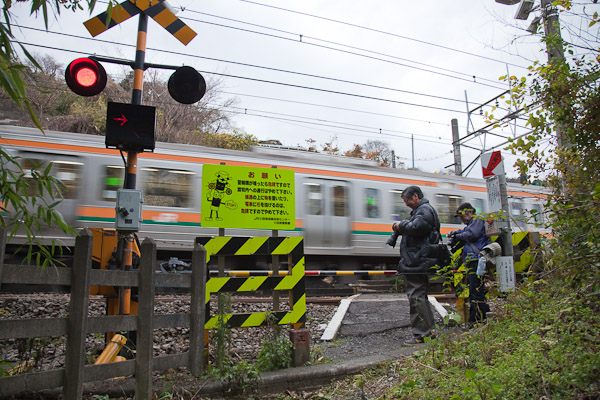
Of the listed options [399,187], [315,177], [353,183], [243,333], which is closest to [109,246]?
[243,333]

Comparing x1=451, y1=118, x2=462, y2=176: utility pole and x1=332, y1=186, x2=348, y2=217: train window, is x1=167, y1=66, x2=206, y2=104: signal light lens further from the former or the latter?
x1=451, y1=118, x2=462, y2=176: utility pole

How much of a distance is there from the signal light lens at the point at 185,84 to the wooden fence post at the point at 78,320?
2.11 metres

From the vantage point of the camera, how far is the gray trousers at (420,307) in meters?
4.64

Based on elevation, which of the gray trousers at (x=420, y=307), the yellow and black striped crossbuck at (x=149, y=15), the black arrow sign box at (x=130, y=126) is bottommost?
the gray trousers at (x=420, y=307)

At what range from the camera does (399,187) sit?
12617mm

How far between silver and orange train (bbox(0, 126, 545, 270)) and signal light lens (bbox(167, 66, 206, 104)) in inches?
215

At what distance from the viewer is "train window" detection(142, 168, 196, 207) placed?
32.7 feet

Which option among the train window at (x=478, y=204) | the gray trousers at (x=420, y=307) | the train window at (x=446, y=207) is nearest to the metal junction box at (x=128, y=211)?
the gray trousers at (x=420, y=307)

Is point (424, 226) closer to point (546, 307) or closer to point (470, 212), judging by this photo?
point (470, 212)

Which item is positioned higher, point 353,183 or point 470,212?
point 353,183

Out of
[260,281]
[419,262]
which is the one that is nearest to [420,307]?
[419,262]

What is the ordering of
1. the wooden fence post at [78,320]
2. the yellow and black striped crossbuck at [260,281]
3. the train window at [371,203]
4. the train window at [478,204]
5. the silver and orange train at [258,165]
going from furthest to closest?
the train window at [478,204]
the train window at [371,203]
the silver and orange train at [258,165]
the yellow and black striped crossbuck at [260,281]
the wooden fence post at [78,320]

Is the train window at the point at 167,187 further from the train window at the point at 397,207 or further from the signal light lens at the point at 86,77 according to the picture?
the signal light lens at the point at 86,77

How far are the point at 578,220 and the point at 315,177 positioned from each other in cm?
883
